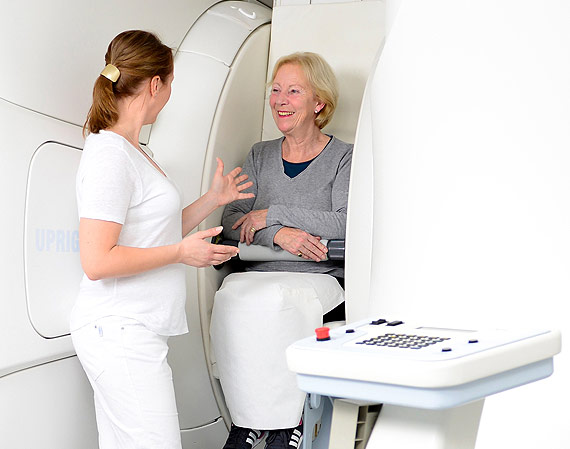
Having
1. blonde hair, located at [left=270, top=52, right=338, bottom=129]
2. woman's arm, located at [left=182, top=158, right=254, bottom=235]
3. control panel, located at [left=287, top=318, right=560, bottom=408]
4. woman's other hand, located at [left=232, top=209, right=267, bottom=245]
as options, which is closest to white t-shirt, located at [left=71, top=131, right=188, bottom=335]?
woman's arm, located at [left=182, top=158, right=254, bottom=235]

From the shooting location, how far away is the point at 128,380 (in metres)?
1.55

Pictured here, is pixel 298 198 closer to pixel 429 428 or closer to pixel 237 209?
pixel 237 209

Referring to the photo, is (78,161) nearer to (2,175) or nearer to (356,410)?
(2,175)

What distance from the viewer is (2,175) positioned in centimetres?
147

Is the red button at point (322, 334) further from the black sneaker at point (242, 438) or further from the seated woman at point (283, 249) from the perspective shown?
the black sneaker at point (242, 438)

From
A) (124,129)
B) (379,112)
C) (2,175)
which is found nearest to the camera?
(379,112)

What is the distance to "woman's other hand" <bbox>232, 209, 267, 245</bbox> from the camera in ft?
7.57

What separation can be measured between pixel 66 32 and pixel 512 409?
135cm

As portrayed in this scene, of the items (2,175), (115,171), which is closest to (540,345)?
(115,171)

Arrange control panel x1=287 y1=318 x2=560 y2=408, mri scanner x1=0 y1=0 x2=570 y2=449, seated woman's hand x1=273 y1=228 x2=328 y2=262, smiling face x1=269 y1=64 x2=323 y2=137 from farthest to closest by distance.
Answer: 1. smiling face x1=269 y1=64 x2=323 y2=137
2. seated woman's hand x1=273 y1=228 x2=328 y2=262
3. mri scanner x1=0 y1=0 x2=570 y2=449
4. control panel x1=287 y1=318 x2=560 y2=408

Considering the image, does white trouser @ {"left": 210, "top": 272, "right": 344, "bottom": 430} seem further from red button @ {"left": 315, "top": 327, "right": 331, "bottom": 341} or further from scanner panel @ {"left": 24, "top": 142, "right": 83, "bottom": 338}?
red button @ {"left": 315, "top": 327, "right": 331, "bottom": 341}

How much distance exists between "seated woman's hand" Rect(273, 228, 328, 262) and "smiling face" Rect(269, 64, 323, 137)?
45 centimetres

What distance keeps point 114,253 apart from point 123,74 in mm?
460

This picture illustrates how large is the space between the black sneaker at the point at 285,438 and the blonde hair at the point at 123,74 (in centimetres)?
101
